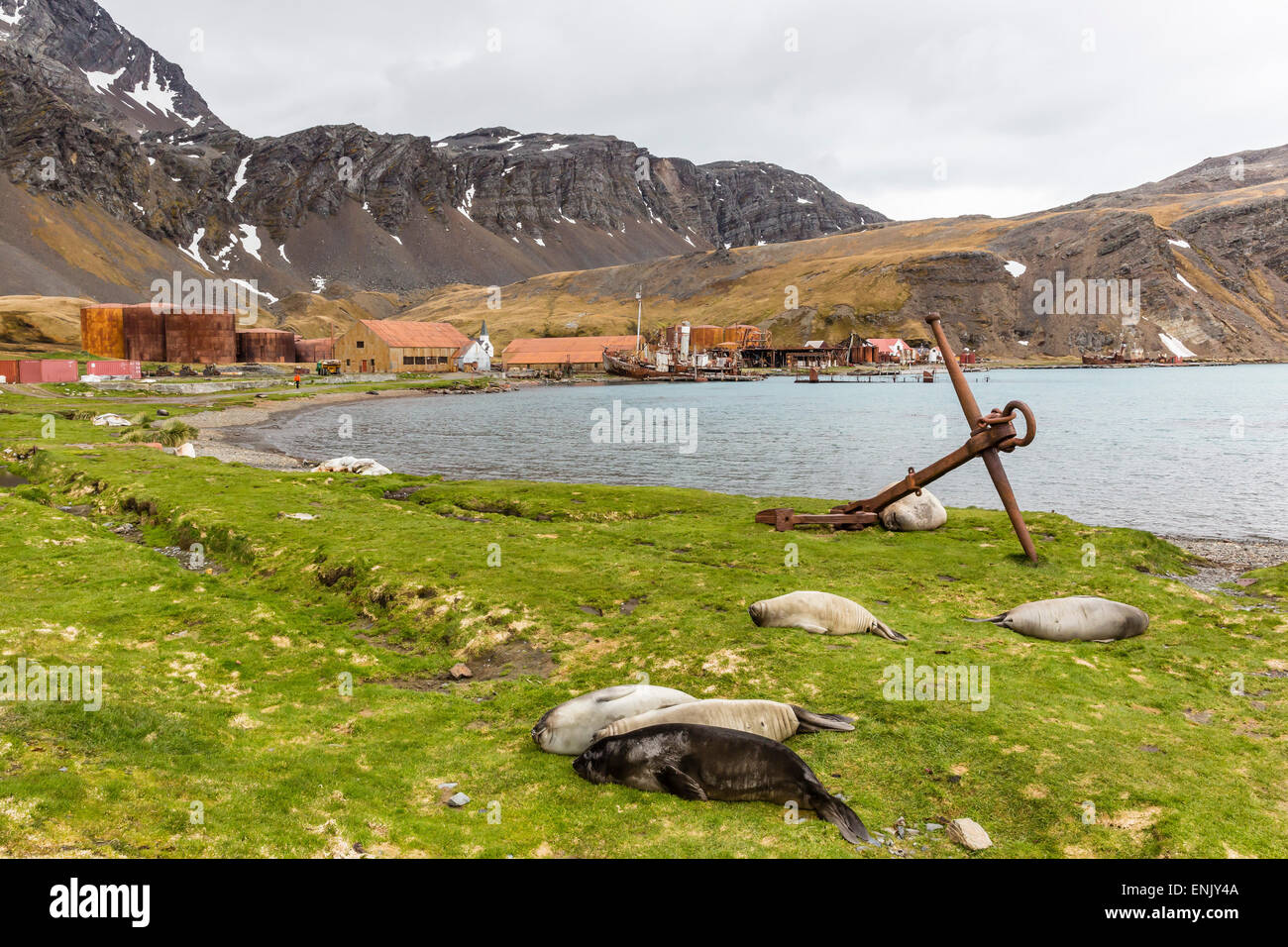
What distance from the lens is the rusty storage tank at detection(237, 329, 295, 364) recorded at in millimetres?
147375

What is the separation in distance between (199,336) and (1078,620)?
15386cm

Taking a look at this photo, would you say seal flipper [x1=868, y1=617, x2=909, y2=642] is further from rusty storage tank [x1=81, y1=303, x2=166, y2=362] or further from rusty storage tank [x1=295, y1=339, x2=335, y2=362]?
rusty storage tank [x1=295, y1=339, x2=335, y2=362]

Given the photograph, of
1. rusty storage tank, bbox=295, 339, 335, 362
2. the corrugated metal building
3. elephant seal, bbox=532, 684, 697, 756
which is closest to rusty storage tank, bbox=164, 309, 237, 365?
rusty storage tank, bbox=295, 339, 335, 362

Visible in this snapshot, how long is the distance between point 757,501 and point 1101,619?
1715 centimetres

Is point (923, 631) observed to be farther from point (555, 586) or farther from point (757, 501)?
point (757, 501)

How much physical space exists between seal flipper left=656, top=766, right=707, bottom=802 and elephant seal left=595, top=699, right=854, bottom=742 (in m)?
0.68

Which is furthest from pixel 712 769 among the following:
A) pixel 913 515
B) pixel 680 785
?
pixel 913 515

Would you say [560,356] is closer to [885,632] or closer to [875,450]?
[875,450]

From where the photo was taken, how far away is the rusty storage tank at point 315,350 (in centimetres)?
16389

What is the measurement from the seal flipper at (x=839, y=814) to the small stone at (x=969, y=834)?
0.99 meters

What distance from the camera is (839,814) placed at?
8.60 meters

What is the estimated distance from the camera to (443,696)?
42.6 ft
